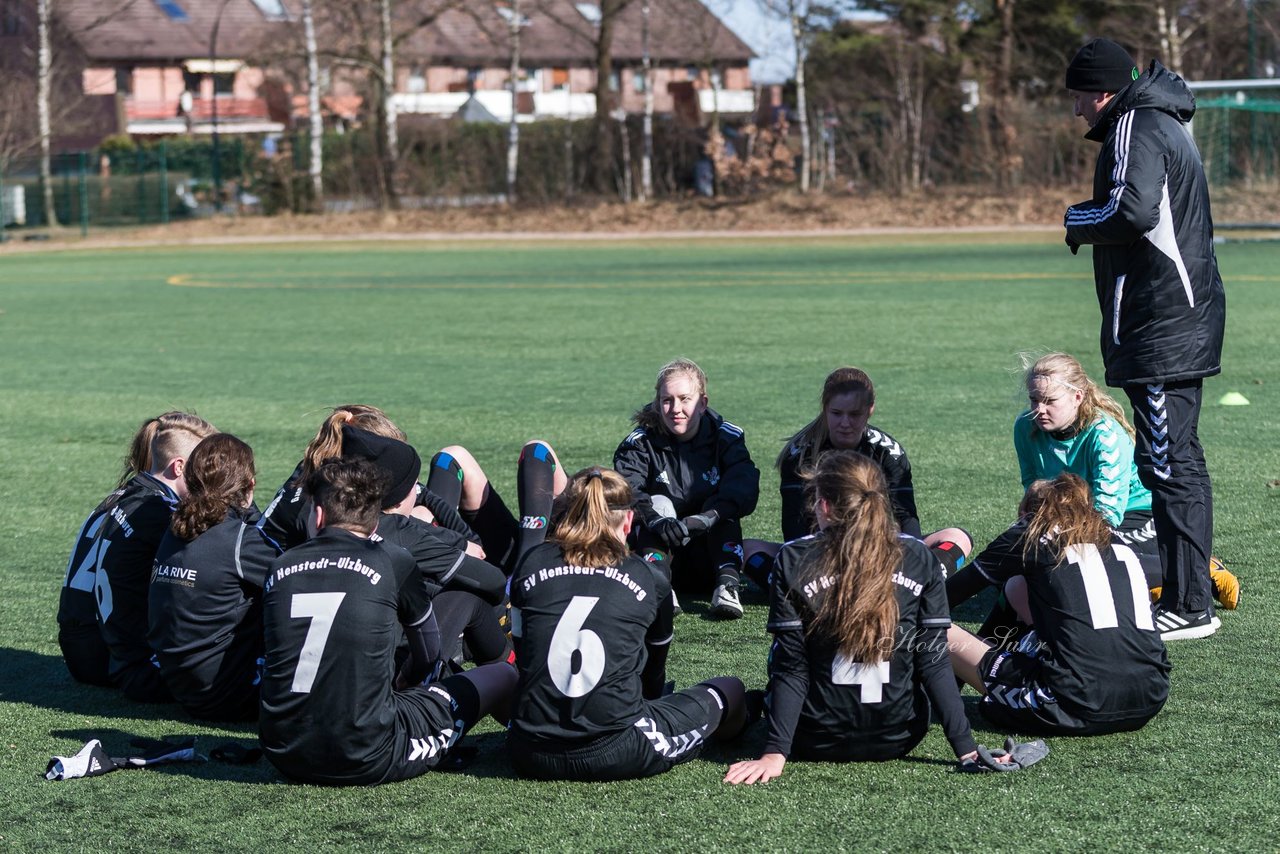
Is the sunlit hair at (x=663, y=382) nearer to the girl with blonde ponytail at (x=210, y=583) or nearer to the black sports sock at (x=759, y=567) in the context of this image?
the black sports sock at (x=759, y=567)

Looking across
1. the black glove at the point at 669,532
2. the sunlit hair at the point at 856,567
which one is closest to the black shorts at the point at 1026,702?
the sunlit hair at the point at 856,567

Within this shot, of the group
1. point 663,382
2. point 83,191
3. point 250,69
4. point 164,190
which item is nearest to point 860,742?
point 663,382

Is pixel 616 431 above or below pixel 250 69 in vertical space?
below

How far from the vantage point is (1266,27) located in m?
39.2

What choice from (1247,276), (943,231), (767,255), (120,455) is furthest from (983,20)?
(120,455)

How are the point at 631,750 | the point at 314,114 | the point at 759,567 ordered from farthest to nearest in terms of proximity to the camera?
the point at 314,114, the point at 759,567, the point at 631,750

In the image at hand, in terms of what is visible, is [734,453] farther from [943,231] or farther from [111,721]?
[943,231]

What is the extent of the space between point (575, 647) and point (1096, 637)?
1.66 metres

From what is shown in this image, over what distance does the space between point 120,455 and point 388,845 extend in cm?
724

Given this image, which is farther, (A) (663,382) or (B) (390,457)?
(A) (663,382)

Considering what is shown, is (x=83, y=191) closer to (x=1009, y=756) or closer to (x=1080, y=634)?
(x=1080, y=634)

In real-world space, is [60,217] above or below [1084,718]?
above

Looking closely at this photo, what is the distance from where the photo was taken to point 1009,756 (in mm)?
4504

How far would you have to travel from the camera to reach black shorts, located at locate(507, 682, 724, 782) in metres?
4.43
